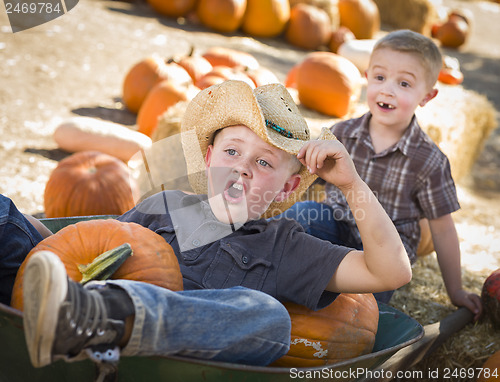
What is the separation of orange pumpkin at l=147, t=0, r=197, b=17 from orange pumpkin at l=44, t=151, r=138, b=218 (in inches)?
217

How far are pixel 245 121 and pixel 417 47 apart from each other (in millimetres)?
1391

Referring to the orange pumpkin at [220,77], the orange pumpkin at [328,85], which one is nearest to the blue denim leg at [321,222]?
the orange pumpkin at [220,77]

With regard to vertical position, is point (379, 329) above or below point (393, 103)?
below

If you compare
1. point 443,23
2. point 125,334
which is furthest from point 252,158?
point 443,23

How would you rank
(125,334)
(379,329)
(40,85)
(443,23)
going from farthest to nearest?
1. (443,23)
2. (40,85)
3. (379,329)
4. (125,334)

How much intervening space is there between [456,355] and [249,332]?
5.26ft

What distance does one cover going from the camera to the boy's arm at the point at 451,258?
2.76 metres

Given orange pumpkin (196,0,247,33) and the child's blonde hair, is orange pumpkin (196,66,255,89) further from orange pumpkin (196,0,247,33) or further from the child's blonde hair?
orange pumpkin (196,0,247,33)

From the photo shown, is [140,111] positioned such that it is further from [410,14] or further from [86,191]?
[410,14]

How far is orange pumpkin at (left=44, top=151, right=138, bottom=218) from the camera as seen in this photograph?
3.15 meters

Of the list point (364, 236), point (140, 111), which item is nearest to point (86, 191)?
point (140, 111)

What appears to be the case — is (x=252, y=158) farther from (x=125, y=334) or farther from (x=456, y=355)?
(x=456, y=355)

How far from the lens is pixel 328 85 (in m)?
4.95

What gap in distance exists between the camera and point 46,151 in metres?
4.20
